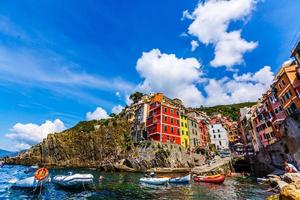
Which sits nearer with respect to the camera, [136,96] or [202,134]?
[202,134]

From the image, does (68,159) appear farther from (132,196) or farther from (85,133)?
(132,196)

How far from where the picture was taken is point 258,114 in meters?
57.6

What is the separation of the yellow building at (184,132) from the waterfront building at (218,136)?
29635 millimetres

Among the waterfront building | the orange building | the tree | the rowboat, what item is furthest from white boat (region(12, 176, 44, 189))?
the waterfront building

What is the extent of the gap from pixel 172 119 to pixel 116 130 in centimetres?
2518

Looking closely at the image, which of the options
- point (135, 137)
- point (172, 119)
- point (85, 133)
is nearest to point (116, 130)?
point (135, 137)

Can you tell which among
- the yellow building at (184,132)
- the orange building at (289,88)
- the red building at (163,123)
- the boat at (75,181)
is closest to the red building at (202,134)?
the yellow building at (184,132)

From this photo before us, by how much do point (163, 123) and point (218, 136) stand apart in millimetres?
44603

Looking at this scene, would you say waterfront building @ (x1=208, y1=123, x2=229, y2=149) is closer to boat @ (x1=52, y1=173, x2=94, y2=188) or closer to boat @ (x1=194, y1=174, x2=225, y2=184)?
boat @ (x1=194, y1=174, x2=225, y2=184)

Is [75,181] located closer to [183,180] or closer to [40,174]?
[40,174]

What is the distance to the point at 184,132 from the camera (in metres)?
71.7

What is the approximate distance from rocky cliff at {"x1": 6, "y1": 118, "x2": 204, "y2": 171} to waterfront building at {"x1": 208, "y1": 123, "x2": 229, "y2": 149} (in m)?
32.8

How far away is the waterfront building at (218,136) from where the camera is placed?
9550 cm

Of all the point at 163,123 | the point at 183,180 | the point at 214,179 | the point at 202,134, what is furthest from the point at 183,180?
the point at 202,134
